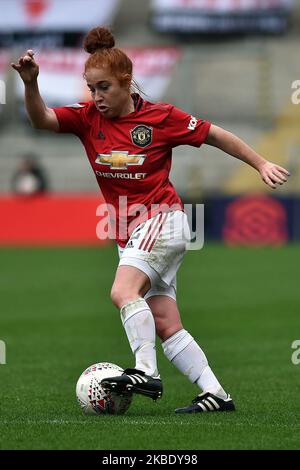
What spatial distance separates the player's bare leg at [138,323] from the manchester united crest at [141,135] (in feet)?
2.40

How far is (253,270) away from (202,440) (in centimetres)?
1349

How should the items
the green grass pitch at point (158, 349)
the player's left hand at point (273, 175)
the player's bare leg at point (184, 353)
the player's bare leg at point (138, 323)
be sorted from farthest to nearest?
the player's bare leg at point (184, 353) < the player's left hand at point (273, 175) < the player's bare leg at point (138, 323) < the green grass pitch at point (158, 349)

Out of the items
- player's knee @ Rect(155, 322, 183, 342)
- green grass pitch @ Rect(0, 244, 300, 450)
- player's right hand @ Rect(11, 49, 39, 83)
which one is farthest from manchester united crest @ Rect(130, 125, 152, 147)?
green grass pitch @ Rect(0, 244, 300, 450)

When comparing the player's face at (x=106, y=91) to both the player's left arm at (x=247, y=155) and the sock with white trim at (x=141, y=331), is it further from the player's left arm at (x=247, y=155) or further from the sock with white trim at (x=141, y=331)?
the sock with white trim at (x=141, y=331)

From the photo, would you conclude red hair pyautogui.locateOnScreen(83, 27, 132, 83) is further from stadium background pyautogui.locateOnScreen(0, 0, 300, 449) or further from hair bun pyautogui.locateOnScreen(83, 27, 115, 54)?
stadium background pyautogui.locateOnScreen(0, 0, 300, 449)

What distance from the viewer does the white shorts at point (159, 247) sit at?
6.43m

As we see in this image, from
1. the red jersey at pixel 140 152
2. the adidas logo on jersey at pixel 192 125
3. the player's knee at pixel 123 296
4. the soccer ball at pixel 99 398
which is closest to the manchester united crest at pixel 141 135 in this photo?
the red jersey at pixel 140 152

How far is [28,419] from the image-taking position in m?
6.21

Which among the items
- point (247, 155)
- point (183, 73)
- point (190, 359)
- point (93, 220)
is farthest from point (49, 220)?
point (247, 155)

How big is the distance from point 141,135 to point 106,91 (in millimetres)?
331

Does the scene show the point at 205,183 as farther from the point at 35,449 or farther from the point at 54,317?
the point at 35,449

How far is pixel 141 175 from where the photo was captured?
6562mm

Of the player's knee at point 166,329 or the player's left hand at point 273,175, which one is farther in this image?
the player's knee at point 166,329

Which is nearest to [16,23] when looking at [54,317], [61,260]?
[61,260]
